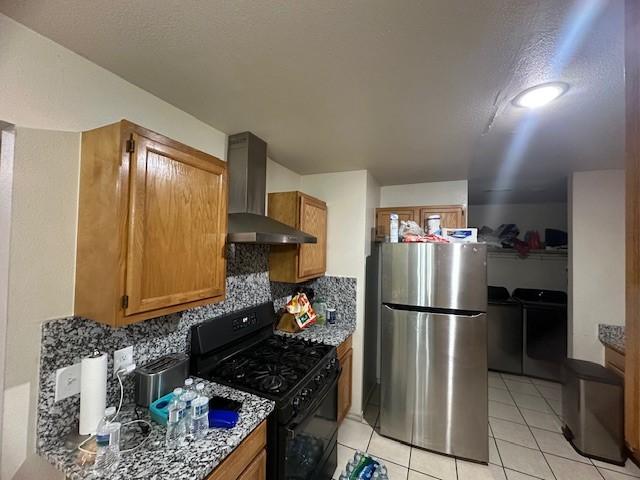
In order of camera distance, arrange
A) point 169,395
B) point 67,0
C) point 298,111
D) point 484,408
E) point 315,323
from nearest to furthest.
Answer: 1. point 67,0
2. point 169,395
3. point 298,111
4. point 484,408
5. point 315,323

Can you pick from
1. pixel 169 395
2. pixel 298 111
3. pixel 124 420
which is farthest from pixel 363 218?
pixel 124 420

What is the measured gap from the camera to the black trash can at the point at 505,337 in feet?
11.3

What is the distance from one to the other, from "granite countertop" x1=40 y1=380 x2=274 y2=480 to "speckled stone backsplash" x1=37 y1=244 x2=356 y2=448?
101mm

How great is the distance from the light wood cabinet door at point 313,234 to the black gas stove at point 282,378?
1.71ft

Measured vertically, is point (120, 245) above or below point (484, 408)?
above

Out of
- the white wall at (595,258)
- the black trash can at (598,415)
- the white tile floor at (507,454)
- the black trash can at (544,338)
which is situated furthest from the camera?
the black trash can at (544,338)

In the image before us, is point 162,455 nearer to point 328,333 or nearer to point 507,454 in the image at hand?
point 328,333

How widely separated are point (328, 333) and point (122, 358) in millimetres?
1468

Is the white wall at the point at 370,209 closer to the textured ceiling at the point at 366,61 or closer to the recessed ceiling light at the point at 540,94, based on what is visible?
the textured ceiling at the point at 366,61

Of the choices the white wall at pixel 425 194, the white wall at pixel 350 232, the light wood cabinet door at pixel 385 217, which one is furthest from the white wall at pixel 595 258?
the white wall at pixel 350 232

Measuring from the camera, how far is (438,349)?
2.03m

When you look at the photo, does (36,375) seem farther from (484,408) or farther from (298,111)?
(484,408)

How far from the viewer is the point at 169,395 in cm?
126

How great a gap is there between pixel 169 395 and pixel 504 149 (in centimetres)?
271
